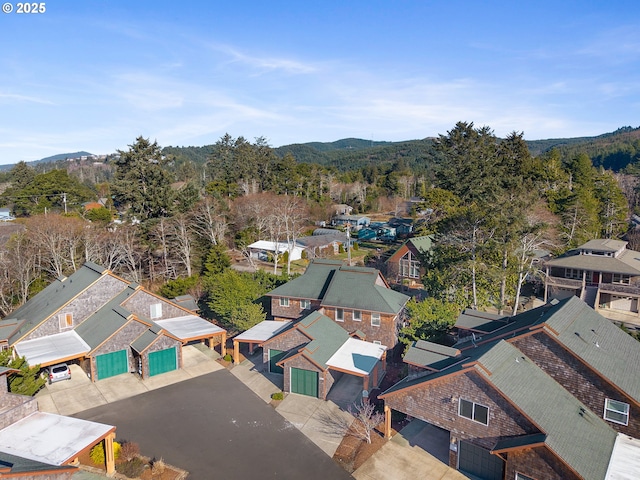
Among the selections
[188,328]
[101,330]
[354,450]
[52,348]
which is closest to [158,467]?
[354,450]

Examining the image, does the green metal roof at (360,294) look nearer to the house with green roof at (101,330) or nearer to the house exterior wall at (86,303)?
the house with green roof at (101,330)

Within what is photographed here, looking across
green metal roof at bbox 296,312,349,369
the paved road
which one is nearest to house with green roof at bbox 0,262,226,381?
the paved road

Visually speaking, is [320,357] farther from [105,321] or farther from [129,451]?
[105,321]

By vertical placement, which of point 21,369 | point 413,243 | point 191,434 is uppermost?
point 413,243

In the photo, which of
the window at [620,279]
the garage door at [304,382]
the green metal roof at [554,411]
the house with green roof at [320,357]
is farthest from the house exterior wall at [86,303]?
the window at [620,279]

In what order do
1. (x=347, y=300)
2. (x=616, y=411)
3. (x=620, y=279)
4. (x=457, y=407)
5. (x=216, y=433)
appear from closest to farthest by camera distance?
(x=616, y=411)
(x=457, y=407)
(x=216, y=433)
(x=347, y=300)
(x=620, y=279)

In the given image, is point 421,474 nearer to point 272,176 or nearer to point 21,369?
point 21,369

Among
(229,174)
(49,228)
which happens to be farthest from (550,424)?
(229,174)

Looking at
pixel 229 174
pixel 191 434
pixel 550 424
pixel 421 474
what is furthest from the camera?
pixel 229 174
